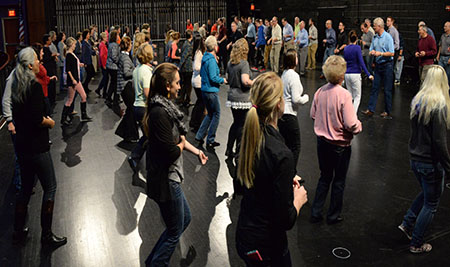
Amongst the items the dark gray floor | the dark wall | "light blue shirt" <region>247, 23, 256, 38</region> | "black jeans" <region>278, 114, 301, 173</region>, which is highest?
the dark wall

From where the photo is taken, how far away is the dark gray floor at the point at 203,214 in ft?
14.4

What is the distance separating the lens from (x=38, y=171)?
4359 mm

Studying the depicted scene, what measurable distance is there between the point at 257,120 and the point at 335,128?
235cm

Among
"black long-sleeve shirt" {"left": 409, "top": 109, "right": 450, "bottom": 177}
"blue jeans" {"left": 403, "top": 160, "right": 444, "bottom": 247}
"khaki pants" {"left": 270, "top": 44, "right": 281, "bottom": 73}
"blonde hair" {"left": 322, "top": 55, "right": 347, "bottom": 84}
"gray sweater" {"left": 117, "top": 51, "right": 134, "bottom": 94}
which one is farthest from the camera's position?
"khaki pants" {"left": 270, "top": 44, "right": 281, "bottom": 73}

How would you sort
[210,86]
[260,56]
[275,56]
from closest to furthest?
[210,86]
[275,56]
[260,56]

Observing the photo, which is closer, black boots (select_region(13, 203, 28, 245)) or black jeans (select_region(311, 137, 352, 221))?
black boots (select_region(13, 203, 28, 245))

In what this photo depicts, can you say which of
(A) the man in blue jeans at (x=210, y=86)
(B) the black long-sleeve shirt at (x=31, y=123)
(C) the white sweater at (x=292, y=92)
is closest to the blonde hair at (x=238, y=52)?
(A) the man in blue jeans at (x=210, y=86)

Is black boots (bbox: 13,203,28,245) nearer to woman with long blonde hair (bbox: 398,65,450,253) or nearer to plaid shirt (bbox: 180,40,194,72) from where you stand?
woman with long blonde hair (bbox: 398,65,450,253)

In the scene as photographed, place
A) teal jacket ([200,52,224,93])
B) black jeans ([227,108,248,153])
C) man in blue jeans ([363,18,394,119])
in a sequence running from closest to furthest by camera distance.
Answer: black jeans ([227,108,248,153]), teal jacket ([200,52,224,93]), man in blue jeans ([363,18,394,119])

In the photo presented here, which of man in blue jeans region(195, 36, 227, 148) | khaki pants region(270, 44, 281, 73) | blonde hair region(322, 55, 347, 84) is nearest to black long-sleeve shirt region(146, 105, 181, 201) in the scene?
blonde hair region(322, 55, 347, 84)

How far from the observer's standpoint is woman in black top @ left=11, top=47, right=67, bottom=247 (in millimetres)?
4191

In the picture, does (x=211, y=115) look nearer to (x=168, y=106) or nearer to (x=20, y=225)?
(x=20, y=225)

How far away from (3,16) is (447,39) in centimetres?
1532

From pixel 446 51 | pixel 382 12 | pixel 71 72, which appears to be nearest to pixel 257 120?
pixel 71 72
